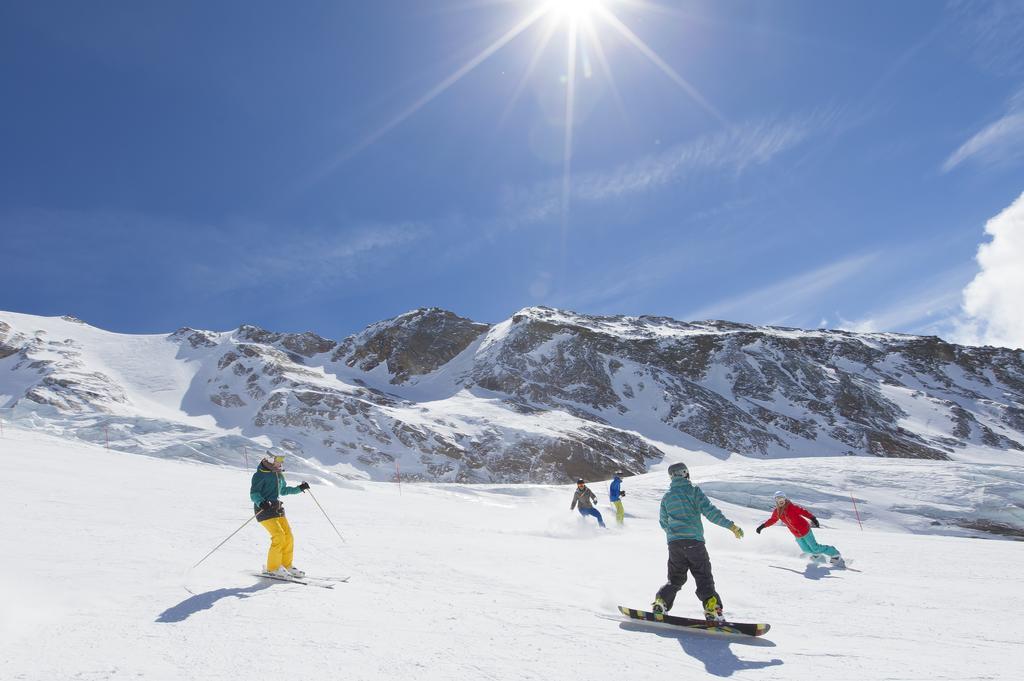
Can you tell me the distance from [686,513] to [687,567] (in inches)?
24.9

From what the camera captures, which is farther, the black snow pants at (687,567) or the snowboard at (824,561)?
the snowboard at (824,561)

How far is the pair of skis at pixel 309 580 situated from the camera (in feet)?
25.6

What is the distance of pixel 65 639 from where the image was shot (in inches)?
195

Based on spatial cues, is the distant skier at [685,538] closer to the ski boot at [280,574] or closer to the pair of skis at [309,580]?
the pair of skis at [309,580]

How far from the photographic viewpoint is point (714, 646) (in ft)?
19.4

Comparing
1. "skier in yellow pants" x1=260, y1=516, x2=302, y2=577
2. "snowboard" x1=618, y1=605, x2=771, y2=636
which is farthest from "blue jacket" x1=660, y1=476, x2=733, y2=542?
"skier in yellow pants" x1=260, y1=516, x2=302, y2=577

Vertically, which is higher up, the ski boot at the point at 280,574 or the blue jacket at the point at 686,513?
the blue jacket at the point at 686,513

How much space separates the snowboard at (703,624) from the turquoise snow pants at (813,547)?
6932 millimetres

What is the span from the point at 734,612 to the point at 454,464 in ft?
235

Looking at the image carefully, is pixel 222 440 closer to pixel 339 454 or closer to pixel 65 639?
pixel 339 454

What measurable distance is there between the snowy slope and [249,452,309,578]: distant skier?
18.9 inches

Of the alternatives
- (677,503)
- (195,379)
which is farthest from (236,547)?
(195,379)

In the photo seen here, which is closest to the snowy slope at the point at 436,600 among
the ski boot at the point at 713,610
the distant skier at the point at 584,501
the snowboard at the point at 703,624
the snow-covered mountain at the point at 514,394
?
the snowboard at the point at 703,624

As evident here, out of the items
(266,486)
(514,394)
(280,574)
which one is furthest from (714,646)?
(514,394)
